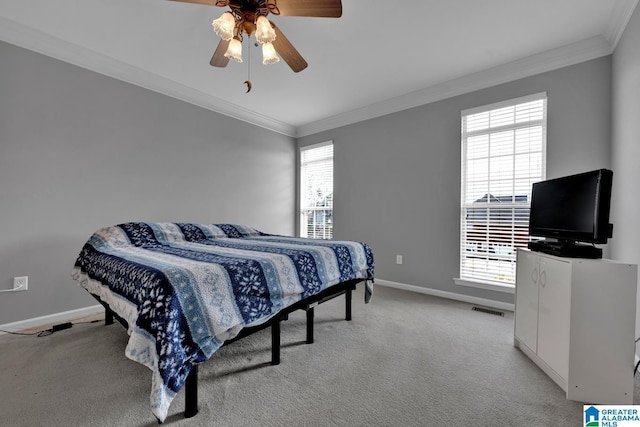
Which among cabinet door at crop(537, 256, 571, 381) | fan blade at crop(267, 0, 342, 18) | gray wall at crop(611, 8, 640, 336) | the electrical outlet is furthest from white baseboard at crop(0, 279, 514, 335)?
fan blade at crop(267, 0, 342, 18)

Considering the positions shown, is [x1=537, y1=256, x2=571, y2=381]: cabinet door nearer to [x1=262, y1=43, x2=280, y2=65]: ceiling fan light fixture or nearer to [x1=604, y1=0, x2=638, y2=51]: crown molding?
[x1=604, y1=0, x2=638, y2=51]: crown molding

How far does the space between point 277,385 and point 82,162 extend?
107 inches

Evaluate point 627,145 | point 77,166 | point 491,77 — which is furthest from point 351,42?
point 77,166

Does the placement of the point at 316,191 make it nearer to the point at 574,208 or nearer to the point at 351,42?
the point at 351,42

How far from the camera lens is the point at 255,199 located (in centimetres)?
407

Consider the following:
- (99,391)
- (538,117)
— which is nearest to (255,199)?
(99,391)

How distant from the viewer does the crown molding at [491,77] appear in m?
2.36

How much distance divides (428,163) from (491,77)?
3.54 feet

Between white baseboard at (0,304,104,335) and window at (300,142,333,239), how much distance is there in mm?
2920

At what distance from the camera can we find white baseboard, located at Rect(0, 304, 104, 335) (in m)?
2.17

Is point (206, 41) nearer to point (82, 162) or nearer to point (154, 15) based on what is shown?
point (154, 15)

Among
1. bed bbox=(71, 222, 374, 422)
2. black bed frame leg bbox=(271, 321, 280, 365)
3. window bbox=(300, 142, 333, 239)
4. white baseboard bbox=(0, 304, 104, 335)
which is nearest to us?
bed bbox=(71, 222, 374, 422)

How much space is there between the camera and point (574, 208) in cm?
166

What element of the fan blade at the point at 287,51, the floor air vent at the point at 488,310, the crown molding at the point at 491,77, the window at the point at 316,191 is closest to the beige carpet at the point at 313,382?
the floor air vent at the point at 488,310
